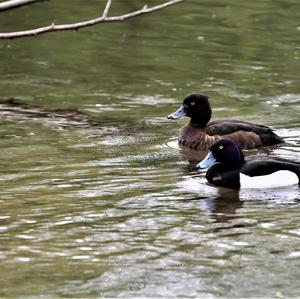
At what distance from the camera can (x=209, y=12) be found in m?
26.1

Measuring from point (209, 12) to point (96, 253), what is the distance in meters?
17.0

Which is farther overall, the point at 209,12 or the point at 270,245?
the point at 209,12

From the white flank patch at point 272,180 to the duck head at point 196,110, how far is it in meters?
3.29

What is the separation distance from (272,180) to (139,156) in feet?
8.20

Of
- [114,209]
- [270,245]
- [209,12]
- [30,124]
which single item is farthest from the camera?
[209,12]

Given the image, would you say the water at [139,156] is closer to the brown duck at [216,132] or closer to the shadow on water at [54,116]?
the shadow on water at [54,116]

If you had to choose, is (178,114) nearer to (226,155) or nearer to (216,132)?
(216,132)

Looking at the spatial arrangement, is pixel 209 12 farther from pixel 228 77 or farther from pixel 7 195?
pixel 7 195

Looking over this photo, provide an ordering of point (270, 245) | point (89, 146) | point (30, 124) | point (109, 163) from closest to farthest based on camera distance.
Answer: point (270, 245), point (109, 163), point (89, 146), point (30, 124)

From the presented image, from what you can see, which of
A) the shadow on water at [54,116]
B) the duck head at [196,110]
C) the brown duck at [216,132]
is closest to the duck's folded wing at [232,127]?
the brown duck at [216,132]

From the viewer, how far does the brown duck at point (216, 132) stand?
594 inches

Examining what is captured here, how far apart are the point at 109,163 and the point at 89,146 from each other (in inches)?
45.2

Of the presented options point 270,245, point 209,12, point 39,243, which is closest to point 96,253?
point 39,243

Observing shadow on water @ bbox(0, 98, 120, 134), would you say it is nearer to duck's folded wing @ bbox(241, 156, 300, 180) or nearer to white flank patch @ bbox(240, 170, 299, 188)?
duck's folded wing @ bbox(241, 156, 300, 180)
